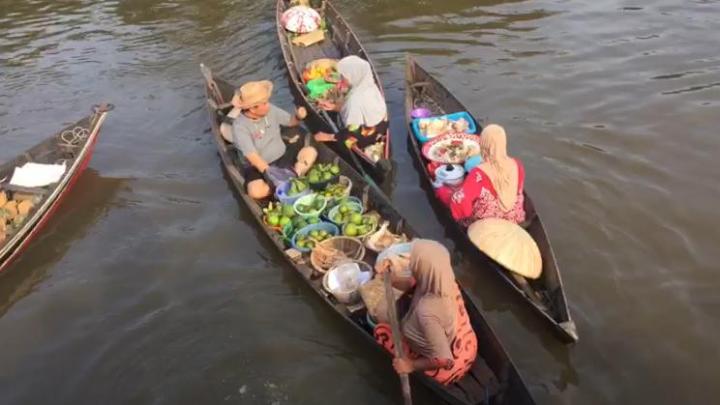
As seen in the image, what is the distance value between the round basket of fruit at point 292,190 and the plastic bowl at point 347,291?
1.54 meters

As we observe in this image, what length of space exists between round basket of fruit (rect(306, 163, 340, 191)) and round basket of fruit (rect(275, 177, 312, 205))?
0.33 feet

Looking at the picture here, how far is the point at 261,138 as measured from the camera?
816cm

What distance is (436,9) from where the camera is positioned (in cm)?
1396

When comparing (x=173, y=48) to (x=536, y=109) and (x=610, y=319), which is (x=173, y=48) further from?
(x=610, y=319)

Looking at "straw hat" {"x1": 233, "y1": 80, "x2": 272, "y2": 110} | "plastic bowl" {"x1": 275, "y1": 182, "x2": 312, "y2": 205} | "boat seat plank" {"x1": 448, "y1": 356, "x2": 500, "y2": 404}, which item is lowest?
"boat seat plank" {"x1": 448, "y1": 356, "x2": 500, "y2": 404}

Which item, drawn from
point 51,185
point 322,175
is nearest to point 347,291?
point 322,175

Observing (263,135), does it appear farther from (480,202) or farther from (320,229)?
(480,202)

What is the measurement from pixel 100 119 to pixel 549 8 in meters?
9.96

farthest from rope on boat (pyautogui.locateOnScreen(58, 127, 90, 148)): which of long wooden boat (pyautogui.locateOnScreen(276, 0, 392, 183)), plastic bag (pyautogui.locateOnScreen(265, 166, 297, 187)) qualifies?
long wooden boat (pyautogui.locateOnScreen(276, 0, 392, 183))

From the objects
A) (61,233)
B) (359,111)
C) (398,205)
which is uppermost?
(359,111)

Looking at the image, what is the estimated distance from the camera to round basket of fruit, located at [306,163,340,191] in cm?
765

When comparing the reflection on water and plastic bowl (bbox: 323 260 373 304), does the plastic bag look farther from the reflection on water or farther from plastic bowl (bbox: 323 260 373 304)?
the reflection on water

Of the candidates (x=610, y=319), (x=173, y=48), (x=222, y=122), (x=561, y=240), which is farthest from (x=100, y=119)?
(x=610, y=319)

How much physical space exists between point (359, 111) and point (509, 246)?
329 centimetres
